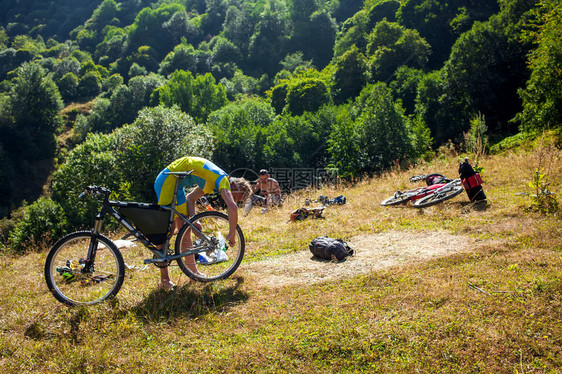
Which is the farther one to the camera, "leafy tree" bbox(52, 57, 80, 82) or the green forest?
"leafy tree" bbox(52, 57, 80, 82)

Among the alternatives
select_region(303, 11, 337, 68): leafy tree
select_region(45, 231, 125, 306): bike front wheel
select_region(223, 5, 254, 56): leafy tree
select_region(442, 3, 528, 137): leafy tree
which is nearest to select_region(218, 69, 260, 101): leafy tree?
select_region(303, 11, 337, 68): leafy tree

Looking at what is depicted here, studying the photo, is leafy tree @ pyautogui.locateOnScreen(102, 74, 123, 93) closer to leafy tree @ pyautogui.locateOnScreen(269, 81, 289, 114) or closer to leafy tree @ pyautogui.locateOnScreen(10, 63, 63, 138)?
leafy tree @ pyautogui.locateOnScreen(10, 63, 63, 138)

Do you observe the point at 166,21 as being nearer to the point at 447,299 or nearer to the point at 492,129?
the point at 492,129

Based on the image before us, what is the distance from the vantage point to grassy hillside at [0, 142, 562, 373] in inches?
136

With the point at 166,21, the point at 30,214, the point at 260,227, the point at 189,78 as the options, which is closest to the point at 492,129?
the point at 260,227

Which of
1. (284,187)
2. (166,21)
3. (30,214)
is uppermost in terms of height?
(166,21)

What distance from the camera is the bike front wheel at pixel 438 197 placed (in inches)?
329

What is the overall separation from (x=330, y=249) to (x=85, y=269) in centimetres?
354

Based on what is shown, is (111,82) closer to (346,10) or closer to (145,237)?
(346,10)

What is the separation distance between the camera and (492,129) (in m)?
32.6

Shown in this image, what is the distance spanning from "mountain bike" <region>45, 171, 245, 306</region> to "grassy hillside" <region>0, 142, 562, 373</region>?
28cm

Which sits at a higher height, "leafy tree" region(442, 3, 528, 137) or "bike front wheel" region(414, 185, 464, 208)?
"leafy tree" region(442, 3, 528, 137)

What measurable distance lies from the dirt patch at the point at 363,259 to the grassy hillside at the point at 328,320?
0.32ft

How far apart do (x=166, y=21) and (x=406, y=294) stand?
118m
